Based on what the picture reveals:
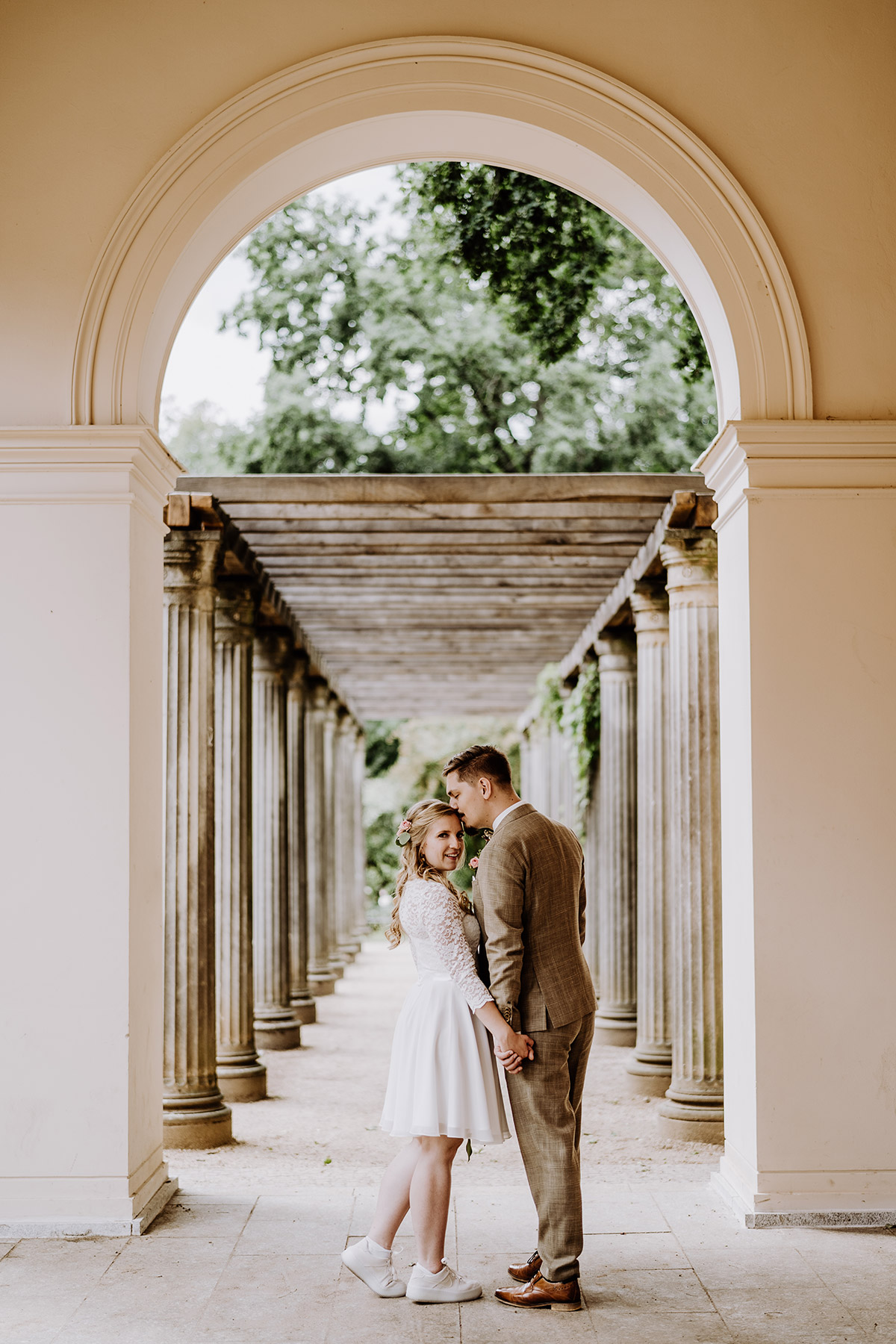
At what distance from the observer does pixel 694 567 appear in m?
10.7

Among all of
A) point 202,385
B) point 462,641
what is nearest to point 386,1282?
point 462,641

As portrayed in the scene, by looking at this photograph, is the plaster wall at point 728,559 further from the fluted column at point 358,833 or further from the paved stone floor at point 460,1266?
the fluted column at point 358,833

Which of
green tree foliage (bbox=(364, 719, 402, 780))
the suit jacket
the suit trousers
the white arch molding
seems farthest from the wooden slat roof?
green tree foliage (bbox=(364, 719, 402, 780))

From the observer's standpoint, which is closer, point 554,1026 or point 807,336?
point 554,1026

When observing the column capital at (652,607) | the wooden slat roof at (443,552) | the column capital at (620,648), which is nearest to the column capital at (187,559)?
the wooden slat roof at (443,552)

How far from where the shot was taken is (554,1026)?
6.11 meters

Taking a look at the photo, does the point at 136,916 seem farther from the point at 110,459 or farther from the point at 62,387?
the point at 62,387

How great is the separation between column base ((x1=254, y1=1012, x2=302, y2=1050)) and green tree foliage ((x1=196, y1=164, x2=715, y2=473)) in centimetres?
1690

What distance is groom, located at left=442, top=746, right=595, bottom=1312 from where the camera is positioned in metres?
6.00

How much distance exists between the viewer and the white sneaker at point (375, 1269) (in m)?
6.15

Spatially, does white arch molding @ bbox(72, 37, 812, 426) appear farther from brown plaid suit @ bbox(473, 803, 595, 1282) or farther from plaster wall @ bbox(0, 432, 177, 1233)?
brown plaid suit @ bbox(473, 803, 595, 1282)

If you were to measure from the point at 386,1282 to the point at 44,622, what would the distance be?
3.87 metres

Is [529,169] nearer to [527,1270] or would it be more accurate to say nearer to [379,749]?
[527,1270]

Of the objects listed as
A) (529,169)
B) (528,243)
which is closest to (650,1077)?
(529,169)
